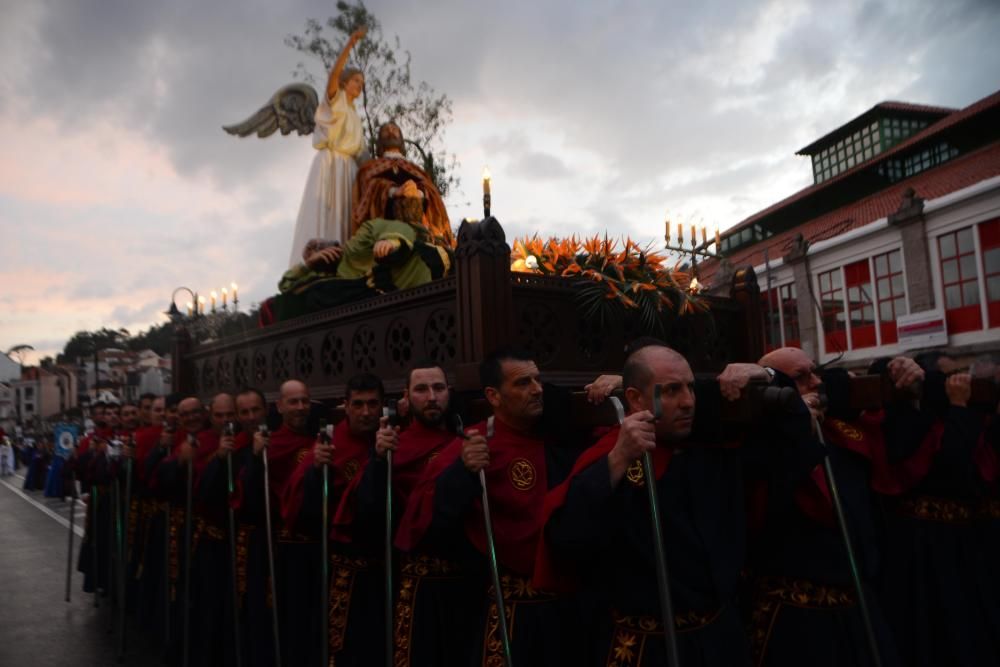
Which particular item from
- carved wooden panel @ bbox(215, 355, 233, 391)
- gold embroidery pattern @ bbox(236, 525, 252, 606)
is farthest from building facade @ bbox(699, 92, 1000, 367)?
gold embroidery pattern @ bbox(236, 525, 252, 606)

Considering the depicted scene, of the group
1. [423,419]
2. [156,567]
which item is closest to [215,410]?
[156,567]

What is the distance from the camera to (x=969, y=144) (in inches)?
967

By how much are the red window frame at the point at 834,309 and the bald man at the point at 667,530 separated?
25066mm

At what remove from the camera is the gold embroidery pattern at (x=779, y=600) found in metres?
2.92

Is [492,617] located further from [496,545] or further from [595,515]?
[595,515]

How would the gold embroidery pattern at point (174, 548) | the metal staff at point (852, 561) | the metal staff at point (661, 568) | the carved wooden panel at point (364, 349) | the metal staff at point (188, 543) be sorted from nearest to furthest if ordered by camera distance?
the metal staff at point (661, 568)
the metal staff at point (852, 561)
the metal staff at point (188, 543)
the carved wooden panel at point (364, 349)
the gold embroidery pattern at point (174, 548)

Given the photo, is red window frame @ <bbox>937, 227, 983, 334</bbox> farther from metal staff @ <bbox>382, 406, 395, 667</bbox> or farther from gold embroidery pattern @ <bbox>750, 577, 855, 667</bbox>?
metal staff @ <bbox>382, 406, 395, 667</bbox>

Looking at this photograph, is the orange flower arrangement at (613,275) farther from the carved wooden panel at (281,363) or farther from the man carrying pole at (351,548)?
the carved wooden panel at (281,363)

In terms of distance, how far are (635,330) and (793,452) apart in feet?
10.0

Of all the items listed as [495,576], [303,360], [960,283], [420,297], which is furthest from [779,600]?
[960,283]

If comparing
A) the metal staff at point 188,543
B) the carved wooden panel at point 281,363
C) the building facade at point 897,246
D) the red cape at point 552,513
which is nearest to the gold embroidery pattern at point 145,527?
the metal staff at point 188,543

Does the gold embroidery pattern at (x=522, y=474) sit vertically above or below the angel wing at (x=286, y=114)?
below

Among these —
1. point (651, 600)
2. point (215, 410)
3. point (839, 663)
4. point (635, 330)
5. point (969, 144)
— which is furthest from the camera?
point (969, 144)

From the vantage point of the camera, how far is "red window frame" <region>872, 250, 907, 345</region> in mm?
23531
